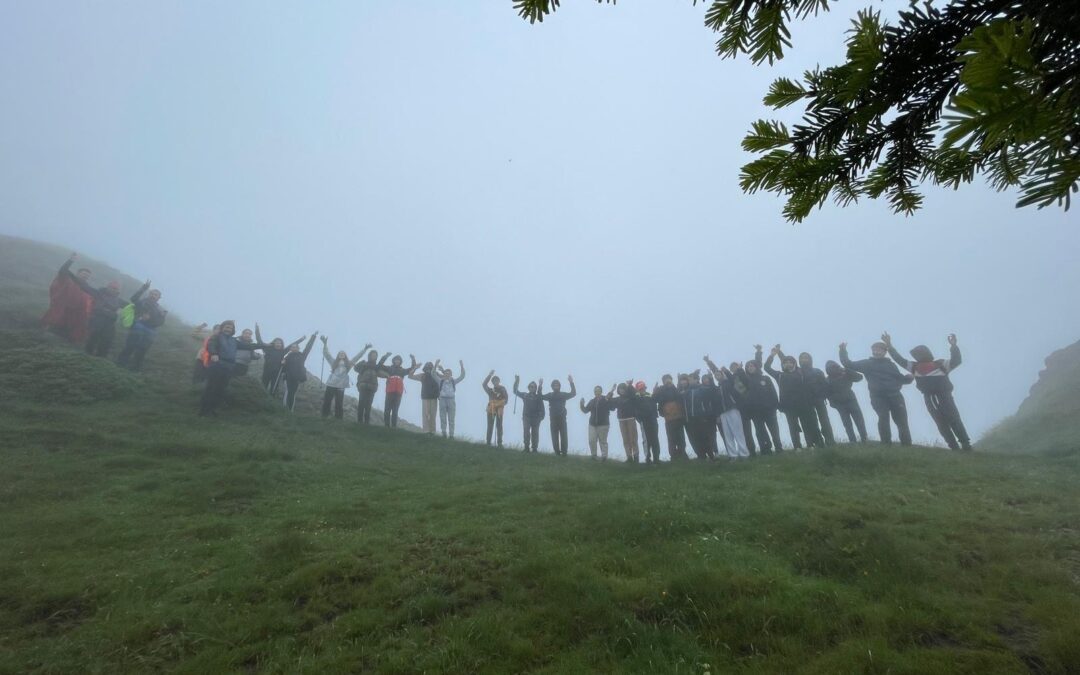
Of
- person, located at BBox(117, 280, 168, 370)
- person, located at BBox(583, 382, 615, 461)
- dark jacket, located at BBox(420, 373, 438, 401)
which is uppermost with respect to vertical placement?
person, located at BBox(117, 280, 168, 370)

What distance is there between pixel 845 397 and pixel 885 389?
1.03 m

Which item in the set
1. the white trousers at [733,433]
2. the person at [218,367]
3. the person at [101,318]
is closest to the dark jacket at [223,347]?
the person at [218,367]

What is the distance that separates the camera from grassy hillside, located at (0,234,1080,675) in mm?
4891

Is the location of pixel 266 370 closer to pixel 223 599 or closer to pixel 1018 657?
pixel 223 599

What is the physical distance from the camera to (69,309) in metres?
19.6

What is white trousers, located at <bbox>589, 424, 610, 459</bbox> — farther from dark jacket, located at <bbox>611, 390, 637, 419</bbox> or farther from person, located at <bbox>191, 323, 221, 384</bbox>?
person, located at <bbox>191, 323, 221, 384</bbox>

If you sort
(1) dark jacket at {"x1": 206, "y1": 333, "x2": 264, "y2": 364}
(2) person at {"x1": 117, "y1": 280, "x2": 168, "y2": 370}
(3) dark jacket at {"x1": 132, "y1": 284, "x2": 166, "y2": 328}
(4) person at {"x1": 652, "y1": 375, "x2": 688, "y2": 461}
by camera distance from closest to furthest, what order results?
(4) person at {"x1": 652, "y1": 375, "x2": 688, "y2": 461}
(1) dark jacket at {"x1": 206, "y1": 333, "x2": 264, "y2": 364}
(2) person at {"x1": 117, "y1": 280, "x2": 168, "y2": 370}
(3) dark jacket at {"x1": 132, "y1": 284, "x2": 166, "y2": 328}

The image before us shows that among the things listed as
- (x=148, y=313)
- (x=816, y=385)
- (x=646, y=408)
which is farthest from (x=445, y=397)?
(x=816, y=385)

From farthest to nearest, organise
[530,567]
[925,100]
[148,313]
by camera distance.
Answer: [148,313] → [530,567] → [925,100]

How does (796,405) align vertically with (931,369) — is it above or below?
below

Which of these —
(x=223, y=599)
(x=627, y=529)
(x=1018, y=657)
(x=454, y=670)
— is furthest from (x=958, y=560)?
(x=223, y=599)

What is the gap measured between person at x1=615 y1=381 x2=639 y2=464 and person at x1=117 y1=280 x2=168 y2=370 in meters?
17.2

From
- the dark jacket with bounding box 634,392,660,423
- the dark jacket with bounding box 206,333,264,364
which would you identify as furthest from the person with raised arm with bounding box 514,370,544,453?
the dark jacket with bounding box 206,333,264,364

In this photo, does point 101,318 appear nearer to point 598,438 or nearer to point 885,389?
point 598,438
